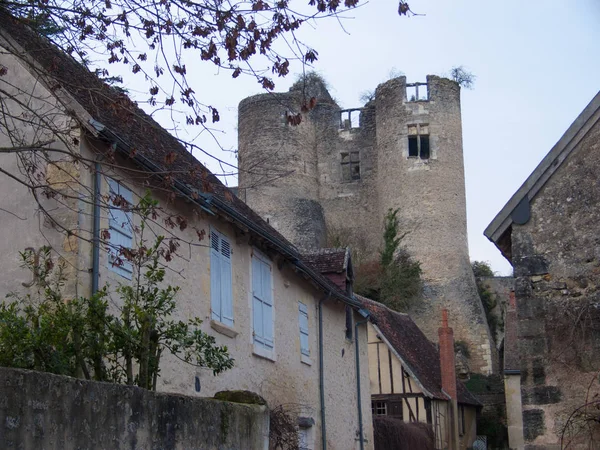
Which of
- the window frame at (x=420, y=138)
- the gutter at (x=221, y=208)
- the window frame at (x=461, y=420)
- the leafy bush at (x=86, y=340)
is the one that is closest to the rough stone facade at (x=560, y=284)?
the gutter at (x=221, y=208)

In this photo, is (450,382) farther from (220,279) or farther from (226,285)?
(220,279)

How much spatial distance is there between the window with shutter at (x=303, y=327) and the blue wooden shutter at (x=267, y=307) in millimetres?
1245

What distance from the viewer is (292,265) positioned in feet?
51.4

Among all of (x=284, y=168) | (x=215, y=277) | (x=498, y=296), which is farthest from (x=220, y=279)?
(x=498, y=296)

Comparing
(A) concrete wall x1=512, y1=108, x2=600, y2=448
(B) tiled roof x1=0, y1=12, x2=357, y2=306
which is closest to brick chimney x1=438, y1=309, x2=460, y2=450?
(B) tiled roof x1=0, y1=12, x2=357, y2=306

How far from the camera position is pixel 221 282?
13.2 m

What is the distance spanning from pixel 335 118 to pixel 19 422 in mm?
46557

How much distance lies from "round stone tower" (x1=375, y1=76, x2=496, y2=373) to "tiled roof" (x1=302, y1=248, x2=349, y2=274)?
84.7ft

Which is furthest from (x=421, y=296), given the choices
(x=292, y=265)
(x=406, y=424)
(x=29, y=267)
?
(x=29, y=267)

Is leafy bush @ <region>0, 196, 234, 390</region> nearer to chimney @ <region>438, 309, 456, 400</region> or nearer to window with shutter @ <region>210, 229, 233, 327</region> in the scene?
window with shutter @ <region>210, 229, 233, 327</region>

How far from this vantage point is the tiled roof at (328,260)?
740 inches

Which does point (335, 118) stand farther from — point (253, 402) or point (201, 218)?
point (253, 402)

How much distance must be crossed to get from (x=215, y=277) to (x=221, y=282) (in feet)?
0.72

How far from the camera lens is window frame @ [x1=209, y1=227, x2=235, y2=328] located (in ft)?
42.2
